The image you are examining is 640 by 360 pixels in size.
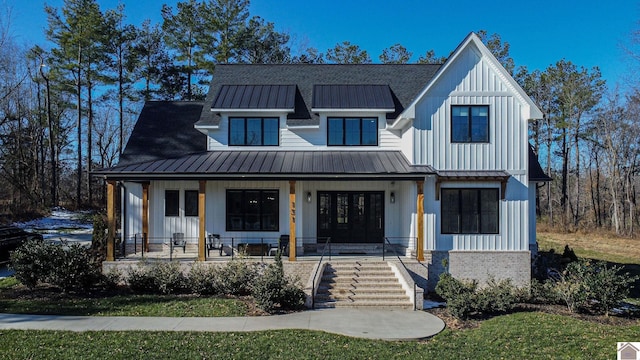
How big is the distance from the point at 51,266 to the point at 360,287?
30.6 feet

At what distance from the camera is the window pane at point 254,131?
15922 millimetres

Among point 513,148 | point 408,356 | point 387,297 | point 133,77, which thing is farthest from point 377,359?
point 133,77

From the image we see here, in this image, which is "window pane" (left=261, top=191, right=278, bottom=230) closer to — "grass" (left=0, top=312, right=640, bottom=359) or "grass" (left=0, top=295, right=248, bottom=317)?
"grass" (left=0, top=295, right=248, bottom=317)

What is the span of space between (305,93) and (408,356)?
12.6 metres

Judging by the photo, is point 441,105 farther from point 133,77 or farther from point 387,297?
point 133,77

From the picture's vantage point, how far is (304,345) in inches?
303

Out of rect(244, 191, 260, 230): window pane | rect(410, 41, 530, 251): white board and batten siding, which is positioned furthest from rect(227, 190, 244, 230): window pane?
rect(410, 41, 530, 251): white board and batten siding

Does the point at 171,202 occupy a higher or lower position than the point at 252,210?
higher

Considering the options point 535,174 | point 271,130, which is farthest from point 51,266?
point 535,174

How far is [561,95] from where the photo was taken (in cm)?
3662

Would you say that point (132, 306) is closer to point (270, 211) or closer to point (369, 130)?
point (270, 211)

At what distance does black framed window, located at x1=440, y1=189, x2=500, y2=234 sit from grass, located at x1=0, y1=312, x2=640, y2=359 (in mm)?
5006

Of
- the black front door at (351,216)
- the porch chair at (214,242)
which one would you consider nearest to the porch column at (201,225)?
the porch chair at (214,242)

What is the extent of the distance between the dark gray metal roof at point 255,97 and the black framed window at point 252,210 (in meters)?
3.54
